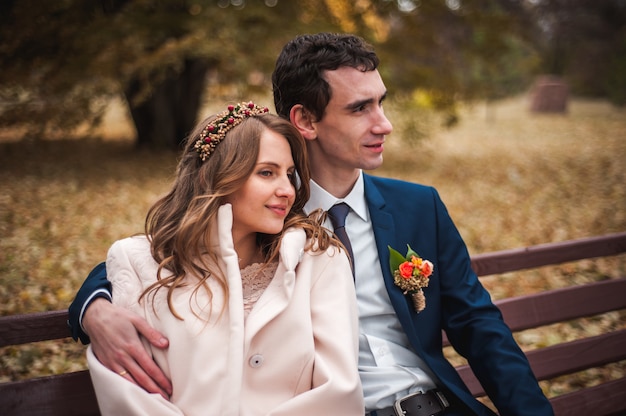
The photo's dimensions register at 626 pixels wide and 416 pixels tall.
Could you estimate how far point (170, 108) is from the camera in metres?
13.5

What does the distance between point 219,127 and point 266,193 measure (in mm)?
358

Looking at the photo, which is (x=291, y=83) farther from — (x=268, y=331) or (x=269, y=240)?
(x=268, y=331)

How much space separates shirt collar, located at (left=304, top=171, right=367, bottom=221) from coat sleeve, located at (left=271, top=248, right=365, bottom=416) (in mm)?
381

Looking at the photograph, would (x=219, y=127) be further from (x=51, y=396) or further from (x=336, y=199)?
(x=51, y=396)

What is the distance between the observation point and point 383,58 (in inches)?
417

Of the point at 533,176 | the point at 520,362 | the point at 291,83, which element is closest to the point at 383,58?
the point at 533,176

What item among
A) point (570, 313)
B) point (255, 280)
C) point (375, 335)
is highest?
point (255, 280)

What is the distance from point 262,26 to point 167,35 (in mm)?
2041

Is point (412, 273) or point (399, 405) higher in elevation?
point (412, 273)

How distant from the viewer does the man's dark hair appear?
8.09ft

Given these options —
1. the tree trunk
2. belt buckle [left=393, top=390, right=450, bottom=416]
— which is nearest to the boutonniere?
belt buckle [left=393, top=390, right=450, bottom=416]

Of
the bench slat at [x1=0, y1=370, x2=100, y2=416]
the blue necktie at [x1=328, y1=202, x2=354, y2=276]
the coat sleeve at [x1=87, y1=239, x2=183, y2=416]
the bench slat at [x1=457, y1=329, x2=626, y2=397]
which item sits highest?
the blue necktie at [x1=328, y1=202, x2=354, y2=276]

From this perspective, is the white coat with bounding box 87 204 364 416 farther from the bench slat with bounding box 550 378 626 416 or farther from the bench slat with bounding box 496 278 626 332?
the bench slat with bounding box 550 378 626 416

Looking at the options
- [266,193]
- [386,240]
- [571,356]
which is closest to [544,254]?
[571,356]
